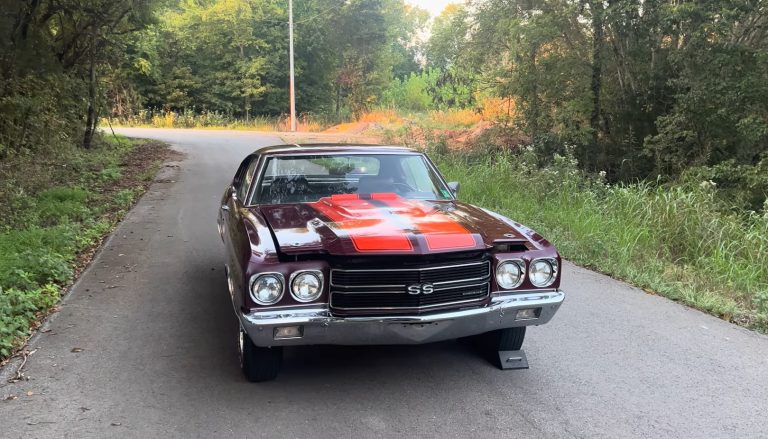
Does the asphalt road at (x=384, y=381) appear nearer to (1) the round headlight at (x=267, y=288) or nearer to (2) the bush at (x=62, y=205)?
(1) the round headlight at (x=267, y=288)

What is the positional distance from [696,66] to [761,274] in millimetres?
8076

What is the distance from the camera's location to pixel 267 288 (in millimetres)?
3361

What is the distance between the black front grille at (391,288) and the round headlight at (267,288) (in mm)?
320

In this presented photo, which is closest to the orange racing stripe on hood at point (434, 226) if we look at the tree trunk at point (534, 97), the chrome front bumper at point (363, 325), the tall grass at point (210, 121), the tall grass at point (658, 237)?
the chrome front bumper at point (363, 325)

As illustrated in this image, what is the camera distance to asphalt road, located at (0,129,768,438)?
3297 mm

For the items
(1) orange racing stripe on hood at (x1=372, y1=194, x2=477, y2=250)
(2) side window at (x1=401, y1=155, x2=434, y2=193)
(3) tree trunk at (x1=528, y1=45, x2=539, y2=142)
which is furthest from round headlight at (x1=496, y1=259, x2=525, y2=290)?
(3) tree trunk at (x1=528, y1=45, x2=539, y2=142)

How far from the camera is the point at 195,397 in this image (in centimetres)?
360

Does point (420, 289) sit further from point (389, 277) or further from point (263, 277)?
point (263, 277)

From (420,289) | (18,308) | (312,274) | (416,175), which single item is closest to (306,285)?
(312,274)

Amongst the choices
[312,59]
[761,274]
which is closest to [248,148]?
[761,274]

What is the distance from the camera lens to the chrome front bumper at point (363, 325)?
10.9 feet

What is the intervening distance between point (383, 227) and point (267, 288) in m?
0.83

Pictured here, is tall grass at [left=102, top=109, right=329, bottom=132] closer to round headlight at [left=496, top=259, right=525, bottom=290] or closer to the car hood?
the car hood

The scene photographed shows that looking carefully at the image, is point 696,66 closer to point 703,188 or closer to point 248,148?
point 703,188
